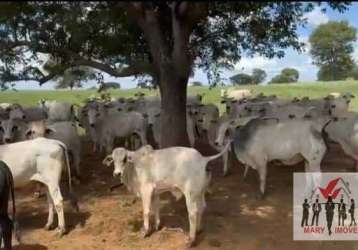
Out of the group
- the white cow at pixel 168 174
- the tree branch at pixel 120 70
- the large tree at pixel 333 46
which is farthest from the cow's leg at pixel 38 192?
the large tree at pixel 333 46

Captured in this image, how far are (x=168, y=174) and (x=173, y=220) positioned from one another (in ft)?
4.04

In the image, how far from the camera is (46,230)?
9656 mm

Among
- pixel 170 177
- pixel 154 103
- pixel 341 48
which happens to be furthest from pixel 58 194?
pixel 341 48

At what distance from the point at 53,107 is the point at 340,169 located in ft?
35.8

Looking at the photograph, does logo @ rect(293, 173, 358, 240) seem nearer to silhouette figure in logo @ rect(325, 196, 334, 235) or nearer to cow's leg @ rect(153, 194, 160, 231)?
silhouette figure in logo @ rect(325, 196, 334, 235)

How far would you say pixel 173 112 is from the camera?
1106 centimetres

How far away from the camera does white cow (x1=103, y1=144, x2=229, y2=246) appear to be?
8812 millimetres

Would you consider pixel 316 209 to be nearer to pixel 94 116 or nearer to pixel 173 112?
pixel 173 112

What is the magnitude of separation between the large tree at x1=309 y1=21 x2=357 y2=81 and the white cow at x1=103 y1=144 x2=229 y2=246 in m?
44.7

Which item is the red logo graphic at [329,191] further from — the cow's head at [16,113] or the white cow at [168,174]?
the cow's head at [16,113]

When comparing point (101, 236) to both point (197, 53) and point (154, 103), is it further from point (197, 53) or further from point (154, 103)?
point (154, 103)

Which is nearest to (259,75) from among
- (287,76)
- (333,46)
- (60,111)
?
(287,76)

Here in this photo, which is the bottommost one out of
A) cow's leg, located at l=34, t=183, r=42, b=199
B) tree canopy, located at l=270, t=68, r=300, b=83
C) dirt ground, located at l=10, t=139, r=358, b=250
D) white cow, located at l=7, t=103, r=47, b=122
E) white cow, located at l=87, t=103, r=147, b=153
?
dirt ground, located at l=10, t=139, r=358, b=250

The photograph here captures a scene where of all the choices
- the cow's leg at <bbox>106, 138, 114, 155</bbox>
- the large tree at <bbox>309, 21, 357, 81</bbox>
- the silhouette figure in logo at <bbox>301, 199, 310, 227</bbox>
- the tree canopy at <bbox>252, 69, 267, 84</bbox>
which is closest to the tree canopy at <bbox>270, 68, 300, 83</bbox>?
the tree canopy at <bbox>252, 69, 267, 84</bbox>
